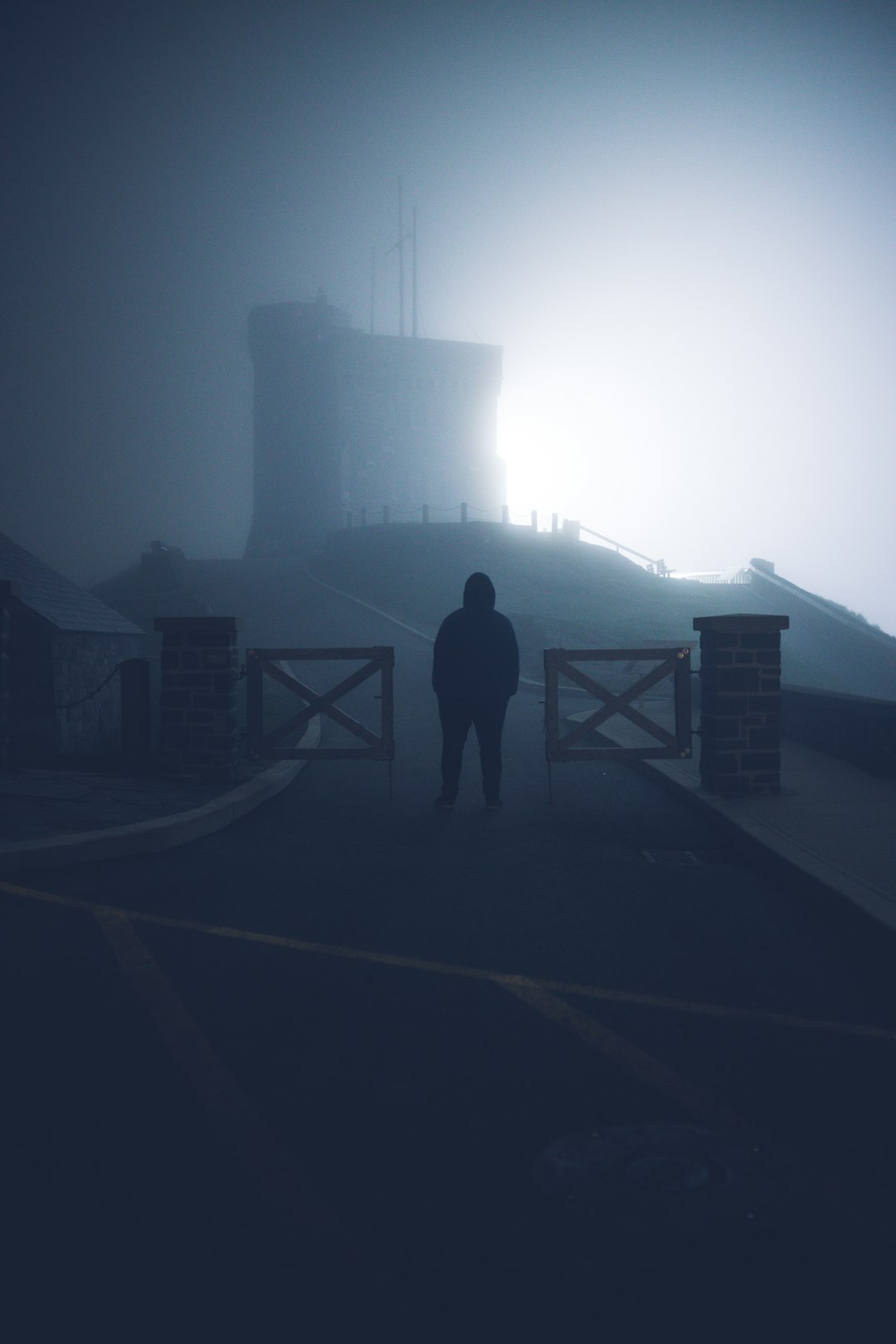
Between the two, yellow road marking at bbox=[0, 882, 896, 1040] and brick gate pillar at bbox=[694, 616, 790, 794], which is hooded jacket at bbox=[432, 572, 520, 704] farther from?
yellow road marking at bbox=[0, 882, 896, 1040]

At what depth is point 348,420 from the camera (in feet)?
238

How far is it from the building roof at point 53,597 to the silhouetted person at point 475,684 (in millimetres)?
11011

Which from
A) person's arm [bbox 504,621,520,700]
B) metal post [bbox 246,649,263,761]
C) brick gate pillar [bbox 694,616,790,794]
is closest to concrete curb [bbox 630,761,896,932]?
brick gate pillar [bbox 694,616,790,794]

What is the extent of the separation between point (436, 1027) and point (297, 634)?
2780 centimetres

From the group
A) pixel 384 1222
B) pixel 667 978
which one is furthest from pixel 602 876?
pixel 384 1222

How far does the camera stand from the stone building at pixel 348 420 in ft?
234

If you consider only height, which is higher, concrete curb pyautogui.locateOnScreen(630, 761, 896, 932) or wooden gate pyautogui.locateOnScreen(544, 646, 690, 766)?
wooden gate pyautogui.locateOnScreen(544, 646, 690, 766)

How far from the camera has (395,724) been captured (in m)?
16.3

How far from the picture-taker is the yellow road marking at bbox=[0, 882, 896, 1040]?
4.08 m

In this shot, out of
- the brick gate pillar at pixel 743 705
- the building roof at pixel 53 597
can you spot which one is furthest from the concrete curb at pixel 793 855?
the building roof at pixel 53 597

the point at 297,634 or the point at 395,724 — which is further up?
the point at 297,634

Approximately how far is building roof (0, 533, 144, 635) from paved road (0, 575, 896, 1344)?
13587 millimetres

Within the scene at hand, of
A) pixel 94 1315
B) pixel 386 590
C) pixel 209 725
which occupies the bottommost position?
pixel 94 1315

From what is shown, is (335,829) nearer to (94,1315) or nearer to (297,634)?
(94,1315)
